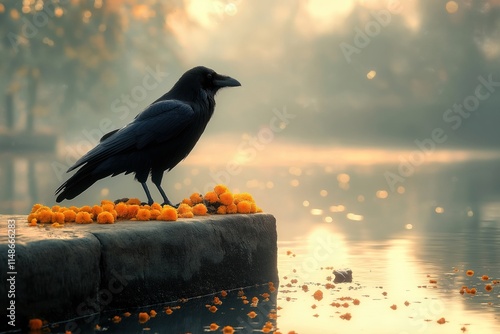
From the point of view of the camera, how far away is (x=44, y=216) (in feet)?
25.1

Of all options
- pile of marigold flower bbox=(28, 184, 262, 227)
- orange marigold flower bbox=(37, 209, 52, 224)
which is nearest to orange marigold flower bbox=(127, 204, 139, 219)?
pile of marigold flower bbox=(28, 184, 262, 227)

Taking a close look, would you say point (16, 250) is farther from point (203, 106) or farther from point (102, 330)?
point (203, 106)

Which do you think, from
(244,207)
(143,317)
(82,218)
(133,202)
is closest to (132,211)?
(82,218)

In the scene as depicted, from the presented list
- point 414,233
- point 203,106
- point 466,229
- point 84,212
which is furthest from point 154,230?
point 466,229

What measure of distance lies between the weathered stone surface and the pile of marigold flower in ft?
0.58

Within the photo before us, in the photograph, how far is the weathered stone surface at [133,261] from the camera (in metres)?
6.30

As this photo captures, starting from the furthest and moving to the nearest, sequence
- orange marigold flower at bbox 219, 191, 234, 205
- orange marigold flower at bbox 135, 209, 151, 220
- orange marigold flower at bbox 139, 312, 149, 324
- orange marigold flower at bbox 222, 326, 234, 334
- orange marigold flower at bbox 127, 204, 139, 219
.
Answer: orange marigold flower at bbox 219, 191, 234, 205 < orange marigold flower at bbox 127, 204, 139, 219 < orange marigold flower at bbox 135, 209, 151, 220 < orange marigold flower at bbox 139, 312, 149, 324 < orange marigold flower at bbox 222, 326, 234, 334

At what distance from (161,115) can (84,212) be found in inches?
60.3

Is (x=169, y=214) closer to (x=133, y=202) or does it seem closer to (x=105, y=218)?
(x=105, y=218)

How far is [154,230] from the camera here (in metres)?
7.26

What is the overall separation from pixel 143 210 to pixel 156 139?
3.43 ft

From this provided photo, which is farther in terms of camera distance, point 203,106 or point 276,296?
point 203,106

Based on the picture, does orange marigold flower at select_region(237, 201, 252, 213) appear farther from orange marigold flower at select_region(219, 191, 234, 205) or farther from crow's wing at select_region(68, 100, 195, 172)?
crow's wing at select_region(68, 100, 195, 172)

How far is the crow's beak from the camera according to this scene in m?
9.10
